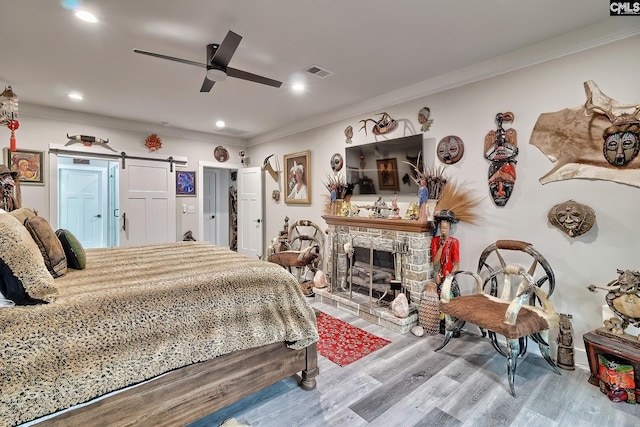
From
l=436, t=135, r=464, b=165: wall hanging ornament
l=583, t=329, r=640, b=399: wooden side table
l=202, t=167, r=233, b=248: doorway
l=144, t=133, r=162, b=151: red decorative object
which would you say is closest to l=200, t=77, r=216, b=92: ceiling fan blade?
l=436, t=135, r=464, b=165: wall hanging ornament

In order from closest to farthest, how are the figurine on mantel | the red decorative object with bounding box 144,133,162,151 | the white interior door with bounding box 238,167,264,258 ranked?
the figurine on mantel
the red decorative object with bounding box 144,133,162,151
the white interior door with bounding box 238,167,264,258

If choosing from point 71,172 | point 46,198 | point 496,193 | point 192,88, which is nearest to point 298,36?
point 192,88

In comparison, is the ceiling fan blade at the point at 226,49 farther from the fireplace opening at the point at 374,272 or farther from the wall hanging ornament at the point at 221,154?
the wall hanging ornament at the point at 221,154

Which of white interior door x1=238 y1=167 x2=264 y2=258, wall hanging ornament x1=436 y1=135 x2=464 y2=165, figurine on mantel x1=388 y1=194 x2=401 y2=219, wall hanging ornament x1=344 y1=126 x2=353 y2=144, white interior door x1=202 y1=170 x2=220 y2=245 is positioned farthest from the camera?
white interior door x1=202 y1=170 x2=220 y2=245

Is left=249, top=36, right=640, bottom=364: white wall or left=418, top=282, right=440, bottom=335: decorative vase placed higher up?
left=249, top=36, right=640, bottom=364: white wall

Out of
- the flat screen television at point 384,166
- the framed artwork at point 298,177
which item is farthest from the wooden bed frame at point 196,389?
the framed artwork at point 298,177

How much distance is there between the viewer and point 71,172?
605cm

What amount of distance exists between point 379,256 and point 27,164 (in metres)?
4.79

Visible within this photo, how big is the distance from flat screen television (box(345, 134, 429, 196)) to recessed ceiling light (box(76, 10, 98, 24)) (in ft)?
9.28

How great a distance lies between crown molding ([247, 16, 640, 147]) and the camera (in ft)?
7.23

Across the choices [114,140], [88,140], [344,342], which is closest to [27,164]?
[88,140]

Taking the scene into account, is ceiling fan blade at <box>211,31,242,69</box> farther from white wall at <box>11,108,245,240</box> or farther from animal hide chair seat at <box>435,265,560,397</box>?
white wall at <box>11,108,245,240</box>

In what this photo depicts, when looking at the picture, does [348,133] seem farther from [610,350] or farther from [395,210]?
[610,350]

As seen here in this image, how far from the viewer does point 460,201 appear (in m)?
3.09
